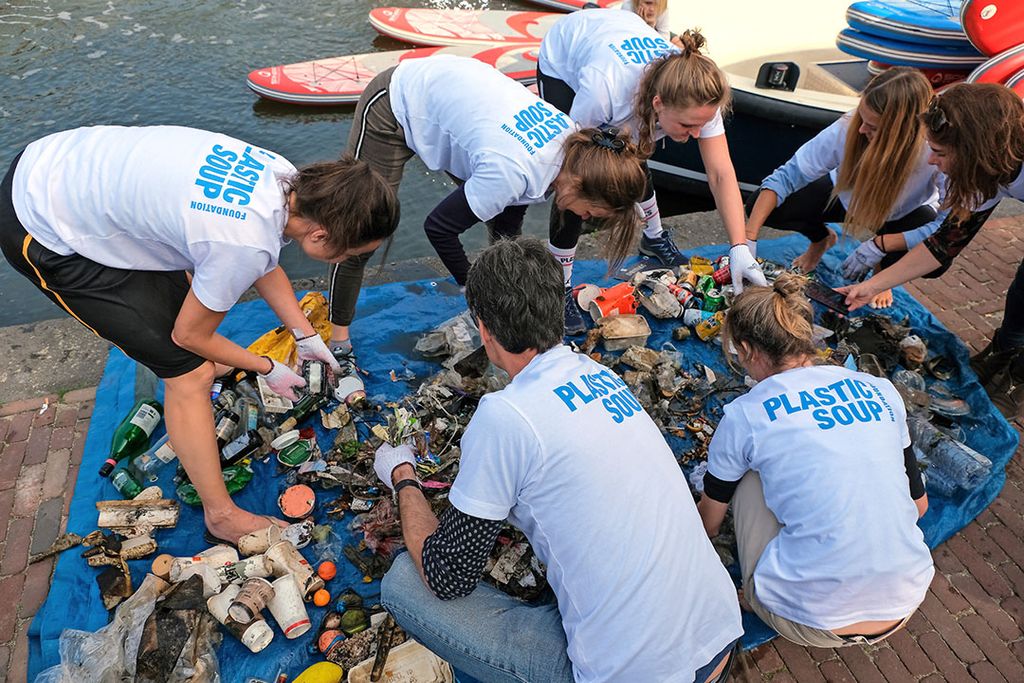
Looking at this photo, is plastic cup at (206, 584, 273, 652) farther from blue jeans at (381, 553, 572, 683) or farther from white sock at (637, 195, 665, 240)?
white sock at (637, 195, 665, 240)

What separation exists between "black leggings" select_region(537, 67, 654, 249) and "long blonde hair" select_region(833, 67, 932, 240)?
46.7 inches

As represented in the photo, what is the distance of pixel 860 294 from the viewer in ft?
12.7

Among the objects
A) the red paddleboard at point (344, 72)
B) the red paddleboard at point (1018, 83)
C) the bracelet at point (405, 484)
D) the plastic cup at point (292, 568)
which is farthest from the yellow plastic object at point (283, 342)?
the red paddleboard at point (1018, 83)

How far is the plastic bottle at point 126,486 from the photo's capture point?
115 inches

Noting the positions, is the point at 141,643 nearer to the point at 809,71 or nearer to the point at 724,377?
the point at 724,377

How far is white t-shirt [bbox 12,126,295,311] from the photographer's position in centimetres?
215

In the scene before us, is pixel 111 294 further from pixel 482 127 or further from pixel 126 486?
pixel 482 127

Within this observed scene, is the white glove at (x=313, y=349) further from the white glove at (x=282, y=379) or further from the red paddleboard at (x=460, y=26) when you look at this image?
the red paddleboard at (x=460, y=26)

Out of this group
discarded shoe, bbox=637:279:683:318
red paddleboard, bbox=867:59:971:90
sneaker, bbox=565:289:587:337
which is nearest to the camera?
sneaker, bbox=565:289:587:337

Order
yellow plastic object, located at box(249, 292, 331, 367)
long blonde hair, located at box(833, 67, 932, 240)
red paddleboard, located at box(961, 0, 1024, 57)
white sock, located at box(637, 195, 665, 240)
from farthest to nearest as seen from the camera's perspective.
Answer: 1. red paddleboard, located at box(961, 0, 1024, 57)
2. white sock, located at box(637, 195, 665, 240)
3. yellow plastic object, located at box(249, 292, 331, 367)
4. long blonde hair, located at box(833, 67, 932, 240)

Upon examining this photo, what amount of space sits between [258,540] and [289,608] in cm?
36

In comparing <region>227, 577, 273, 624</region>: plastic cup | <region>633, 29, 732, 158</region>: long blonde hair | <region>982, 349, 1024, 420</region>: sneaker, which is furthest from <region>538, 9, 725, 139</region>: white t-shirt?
<region>227, 577, 273, 624</region>: plastic cup

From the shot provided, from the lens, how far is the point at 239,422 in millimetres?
3262

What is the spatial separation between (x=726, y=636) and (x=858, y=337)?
2.74 meters
